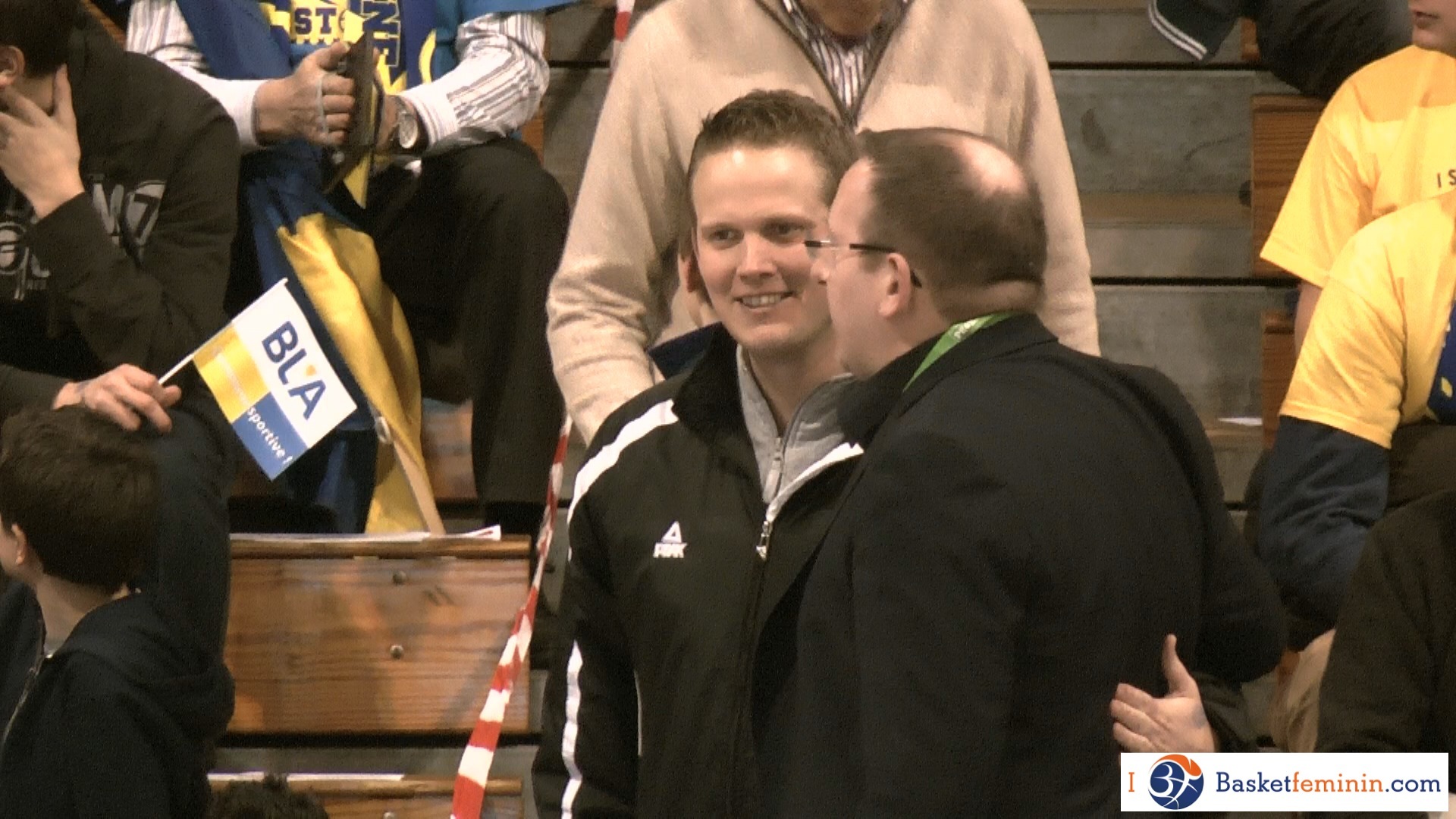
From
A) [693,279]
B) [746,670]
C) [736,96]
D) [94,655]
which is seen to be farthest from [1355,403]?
[94,655]

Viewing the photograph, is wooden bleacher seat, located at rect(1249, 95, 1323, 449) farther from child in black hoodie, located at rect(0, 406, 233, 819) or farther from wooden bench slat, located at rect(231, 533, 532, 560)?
child in black hoodie, located at rect(0, 406, 233, 819)

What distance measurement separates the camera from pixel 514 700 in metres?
3.16

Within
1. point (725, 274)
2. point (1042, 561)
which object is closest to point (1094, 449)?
point (1042, 561)

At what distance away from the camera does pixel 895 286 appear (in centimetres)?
164

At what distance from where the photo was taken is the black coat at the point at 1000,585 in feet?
4.80

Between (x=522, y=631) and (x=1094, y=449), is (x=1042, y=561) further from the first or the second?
(x=522, y=631)

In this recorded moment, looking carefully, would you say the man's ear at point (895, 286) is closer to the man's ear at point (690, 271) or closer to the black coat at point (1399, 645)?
the man's ear at point (690, 271)

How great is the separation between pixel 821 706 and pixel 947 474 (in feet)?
0.73

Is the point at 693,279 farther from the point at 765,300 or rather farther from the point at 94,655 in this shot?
the point at 94,655

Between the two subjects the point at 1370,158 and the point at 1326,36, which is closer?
the point at 1370,158

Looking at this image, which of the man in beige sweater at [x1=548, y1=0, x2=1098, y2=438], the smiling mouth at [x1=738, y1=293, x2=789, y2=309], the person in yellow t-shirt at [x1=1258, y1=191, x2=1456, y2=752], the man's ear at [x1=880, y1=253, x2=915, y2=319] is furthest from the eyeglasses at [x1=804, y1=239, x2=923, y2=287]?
the person in yellow t-shirt at [x1=1258, y1=191, x2=1456, y2=752]

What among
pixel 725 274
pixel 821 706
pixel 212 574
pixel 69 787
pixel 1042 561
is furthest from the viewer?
pixel 212 574

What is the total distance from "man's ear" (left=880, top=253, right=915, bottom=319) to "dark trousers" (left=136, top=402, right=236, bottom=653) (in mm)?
1420

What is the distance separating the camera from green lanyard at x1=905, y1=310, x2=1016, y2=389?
1.61 m
